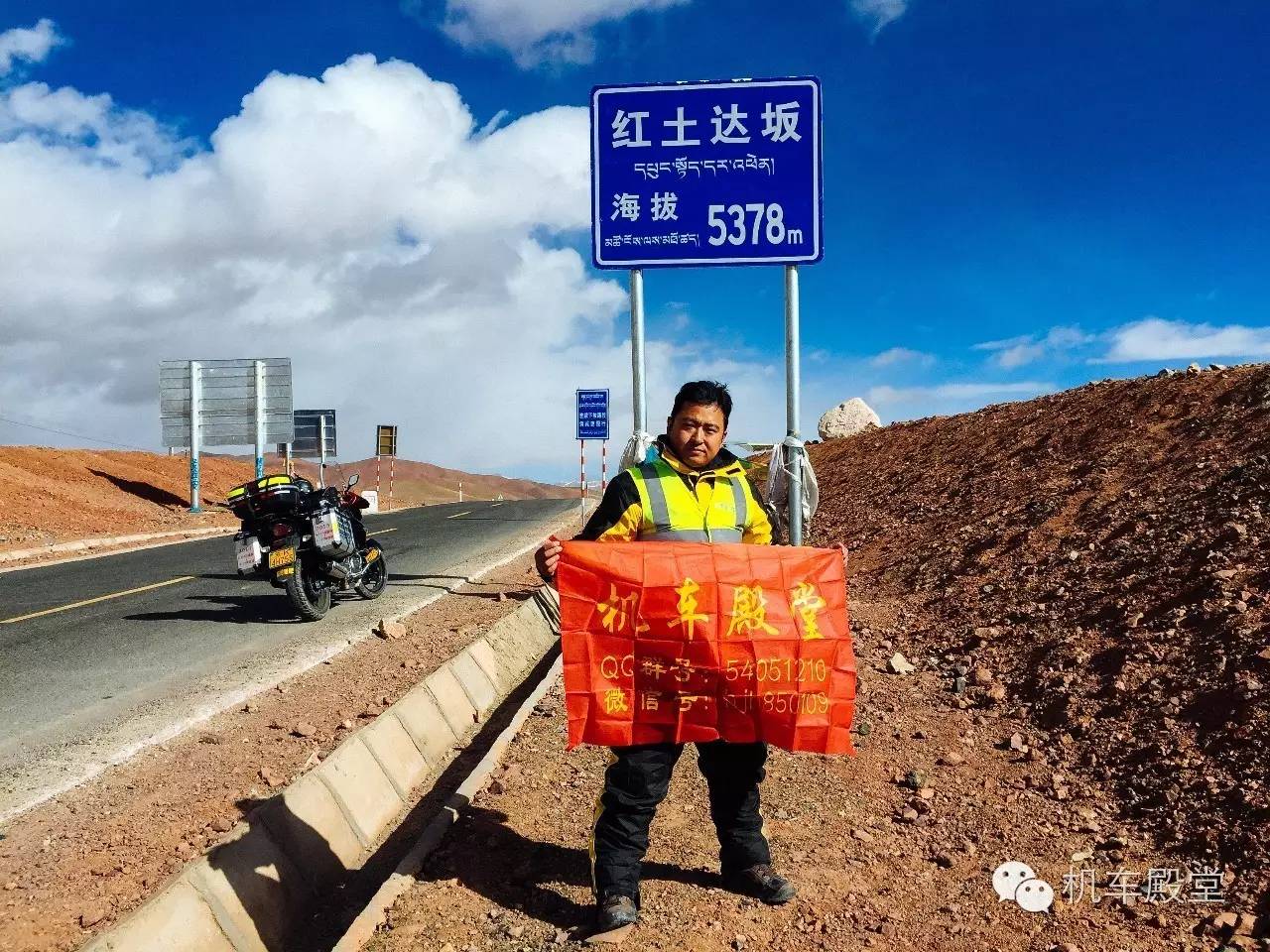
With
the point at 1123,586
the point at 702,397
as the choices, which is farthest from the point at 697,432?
the point at 1123,586

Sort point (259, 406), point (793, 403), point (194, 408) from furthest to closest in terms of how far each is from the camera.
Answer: point (259, 406), point (194, 408), point (793, 403)

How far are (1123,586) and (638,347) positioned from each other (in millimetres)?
4858

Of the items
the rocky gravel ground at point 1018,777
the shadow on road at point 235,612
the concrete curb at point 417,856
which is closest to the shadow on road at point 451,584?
the shadow on road at point 235,612

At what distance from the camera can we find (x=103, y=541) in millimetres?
21484

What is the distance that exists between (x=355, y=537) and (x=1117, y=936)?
32.5ft

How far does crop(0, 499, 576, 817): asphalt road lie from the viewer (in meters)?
6.76

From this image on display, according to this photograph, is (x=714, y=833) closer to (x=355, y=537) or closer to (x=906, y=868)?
(x=906, y=868)

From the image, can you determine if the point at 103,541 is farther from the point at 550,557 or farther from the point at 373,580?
the point at 550,557

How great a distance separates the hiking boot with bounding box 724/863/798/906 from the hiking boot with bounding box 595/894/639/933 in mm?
527

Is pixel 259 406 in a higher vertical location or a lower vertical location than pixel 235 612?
higher

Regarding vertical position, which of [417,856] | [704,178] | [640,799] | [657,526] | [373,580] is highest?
[704,178]

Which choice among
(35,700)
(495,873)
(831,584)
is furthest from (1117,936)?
(35,700)

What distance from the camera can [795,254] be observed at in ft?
18.6

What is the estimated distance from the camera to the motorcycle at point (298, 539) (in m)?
10.8
